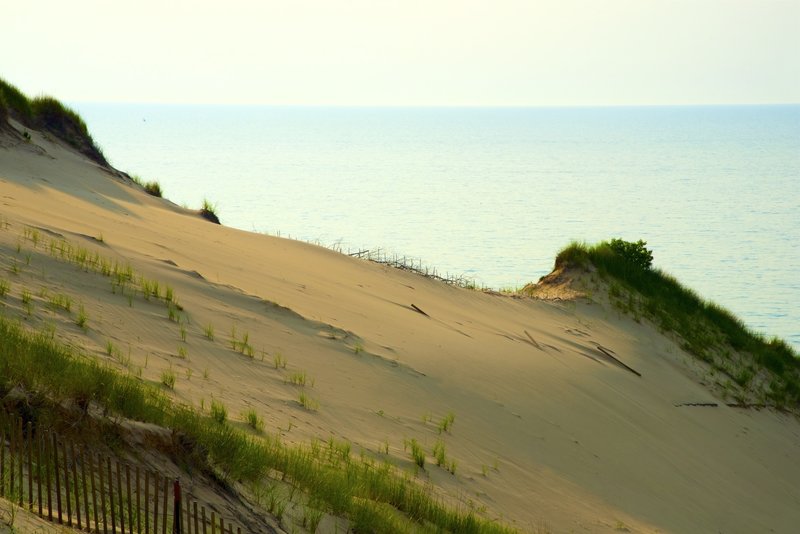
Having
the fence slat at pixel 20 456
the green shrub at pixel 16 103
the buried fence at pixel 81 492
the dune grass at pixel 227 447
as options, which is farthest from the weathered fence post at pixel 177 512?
the green shrub at pixel 16 103

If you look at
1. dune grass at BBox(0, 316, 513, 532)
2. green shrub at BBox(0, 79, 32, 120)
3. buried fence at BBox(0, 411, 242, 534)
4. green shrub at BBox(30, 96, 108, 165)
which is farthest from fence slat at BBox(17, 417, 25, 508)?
green shrub at BBox(30, 96, 108, 165)

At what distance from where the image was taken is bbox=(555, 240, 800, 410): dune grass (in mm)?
15789

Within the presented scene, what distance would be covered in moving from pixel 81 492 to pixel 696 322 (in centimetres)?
1382

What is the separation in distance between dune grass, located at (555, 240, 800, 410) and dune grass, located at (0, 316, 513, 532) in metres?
10.4

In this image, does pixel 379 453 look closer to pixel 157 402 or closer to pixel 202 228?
pixel 157 402

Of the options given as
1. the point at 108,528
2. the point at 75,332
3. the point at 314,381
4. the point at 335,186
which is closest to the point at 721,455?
the point at 314,381

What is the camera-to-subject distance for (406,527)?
5.89 meters

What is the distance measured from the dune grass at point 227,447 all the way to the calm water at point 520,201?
25650mm

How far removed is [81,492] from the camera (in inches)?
187

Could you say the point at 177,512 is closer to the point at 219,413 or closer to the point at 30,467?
the point at 30,467

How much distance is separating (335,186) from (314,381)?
62.4 meters

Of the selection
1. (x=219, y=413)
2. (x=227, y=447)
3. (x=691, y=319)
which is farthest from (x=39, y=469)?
(x=691, y=319)

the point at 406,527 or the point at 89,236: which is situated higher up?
the point at 89,236

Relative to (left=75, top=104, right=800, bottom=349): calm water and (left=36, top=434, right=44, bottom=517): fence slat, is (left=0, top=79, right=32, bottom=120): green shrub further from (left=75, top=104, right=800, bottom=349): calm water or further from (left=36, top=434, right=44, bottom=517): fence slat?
(left=75, top=104, right=800, bottom=349): calm water
